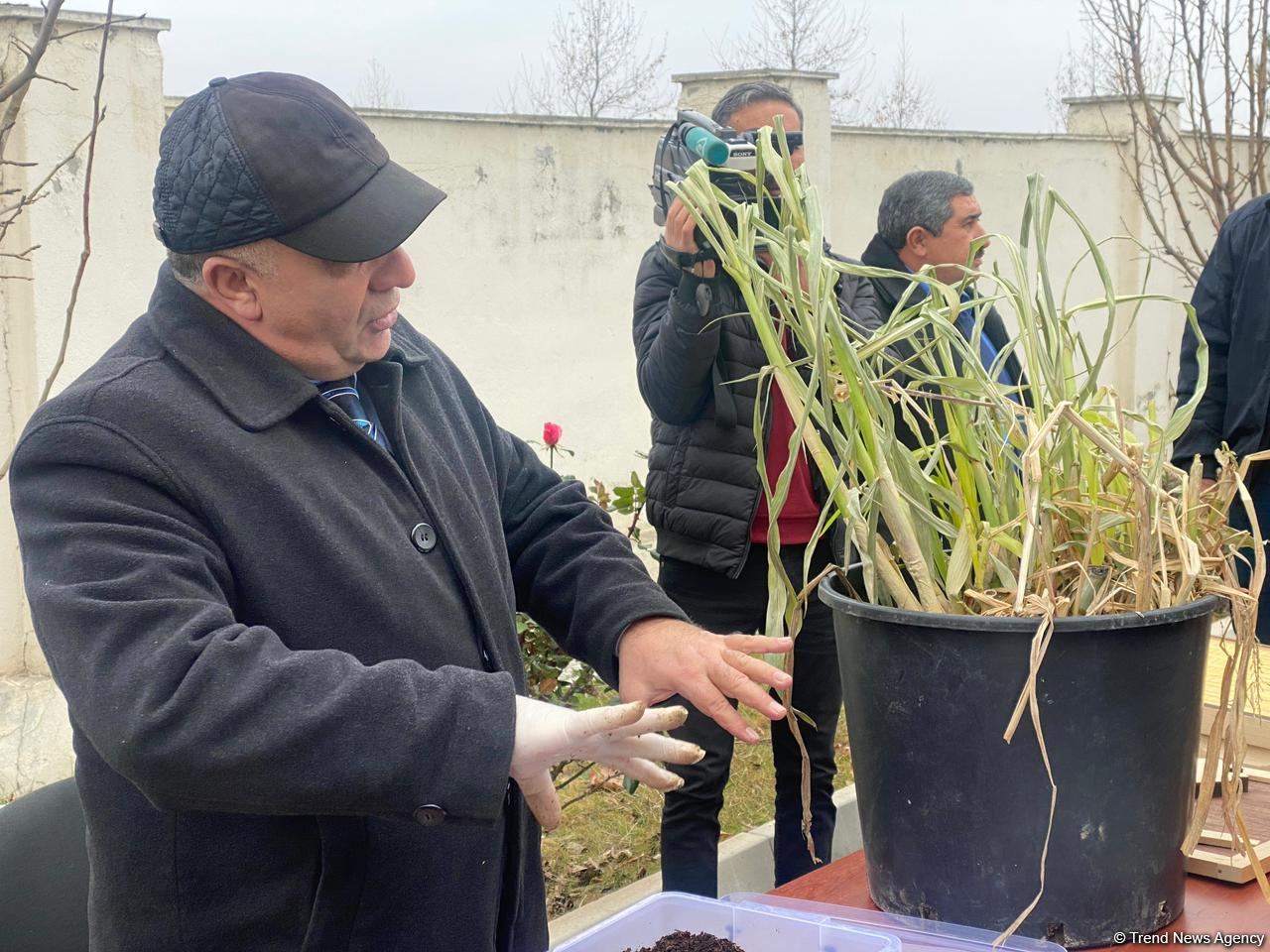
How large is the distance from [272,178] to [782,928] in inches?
33.7

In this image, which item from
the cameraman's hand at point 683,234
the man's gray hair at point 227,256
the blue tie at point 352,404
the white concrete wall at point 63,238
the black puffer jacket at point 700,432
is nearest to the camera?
the man's gray hair at point 227,256

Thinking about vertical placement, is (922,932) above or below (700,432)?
below

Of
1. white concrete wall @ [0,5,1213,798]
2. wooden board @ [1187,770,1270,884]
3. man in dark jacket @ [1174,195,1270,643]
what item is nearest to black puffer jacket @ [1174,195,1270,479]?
man in dark jacket @ [1174,195,1270,643]

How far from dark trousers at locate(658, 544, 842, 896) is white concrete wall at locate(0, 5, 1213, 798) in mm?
1190

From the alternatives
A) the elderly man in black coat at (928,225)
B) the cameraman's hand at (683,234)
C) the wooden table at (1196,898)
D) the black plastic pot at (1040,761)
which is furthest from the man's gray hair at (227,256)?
the elderly man in black coat at (928,225)

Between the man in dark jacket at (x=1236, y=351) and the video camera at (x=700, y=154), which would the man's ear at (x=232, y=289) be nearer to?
the video camera at (x=700, y=154)

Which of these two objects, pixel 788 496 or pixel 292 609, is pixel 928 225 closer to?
pixel 788 496

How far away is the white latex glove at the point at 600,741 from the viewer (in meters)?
1.09

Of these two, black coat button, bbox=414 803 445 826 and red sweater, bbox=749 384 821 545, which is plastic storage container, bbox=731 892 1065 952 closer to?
black coat button, bbox=414 803 445 826

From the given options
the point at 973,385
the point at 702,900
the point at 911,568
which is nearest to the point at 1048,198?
the point at 973,385

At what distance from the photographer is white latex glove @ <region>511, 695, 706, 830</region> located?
1.09 m

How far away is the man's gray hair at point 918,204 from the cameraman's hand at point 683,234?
1003 mm

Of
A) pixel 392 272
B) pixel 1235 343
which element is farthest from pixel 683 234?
pixel 1235 343

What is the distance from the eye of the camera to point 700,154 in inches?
69.4
